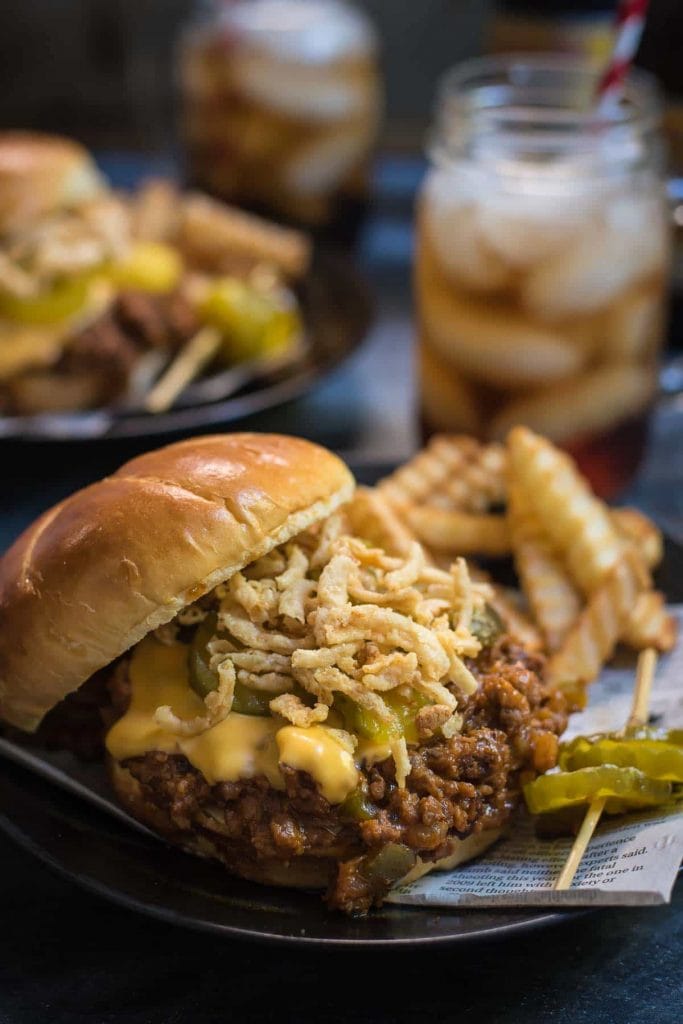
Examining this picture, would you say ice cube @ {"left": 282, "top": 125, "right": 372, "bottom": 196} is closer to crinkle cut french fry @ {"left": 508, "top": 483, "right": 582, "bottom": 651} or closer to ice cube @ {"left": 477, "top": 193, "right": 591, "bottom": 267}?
ice cube @ {"left": 477, "top": 193, "right": 591, "bottom": 267}

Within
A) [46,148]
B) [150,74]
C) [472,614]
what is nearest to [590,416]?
[472,614]

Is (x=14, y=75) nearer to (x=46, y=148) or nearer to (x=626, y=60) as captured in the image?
(x=46, y=148)

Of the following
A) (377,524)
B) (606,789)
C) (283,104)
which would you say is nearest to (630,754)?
(606,789)

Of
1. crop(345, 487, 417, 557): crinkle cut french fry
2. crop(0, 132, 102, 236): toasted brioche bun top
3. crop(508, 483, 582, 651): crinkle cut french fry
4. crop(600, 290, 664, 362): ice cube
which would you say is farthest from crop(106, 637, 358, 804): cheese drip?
crop(0, 132, 102, 236): toasted brioche bun top

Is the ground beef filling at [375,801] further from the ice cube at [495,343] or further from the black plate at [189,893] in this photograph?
the ice cube at [495,343]

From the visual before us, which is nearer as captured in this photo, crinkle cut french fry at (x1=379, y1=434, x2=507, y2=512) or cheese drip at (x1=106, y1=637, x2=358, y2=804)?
cheese drip at (x1=106, y1=637, x2=358, y2=804)

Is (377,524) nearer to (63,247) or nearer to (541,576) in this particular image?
(541,576)
